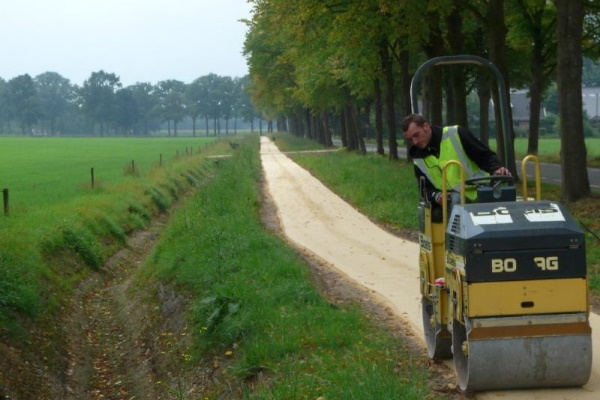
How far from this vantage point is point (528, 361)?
7.07m

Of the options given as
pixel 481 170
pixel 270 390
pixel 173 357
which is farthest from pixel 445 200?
pixel 173 357

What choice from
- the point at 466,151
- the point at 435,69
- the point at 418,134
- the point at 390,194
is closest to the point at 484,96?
the point at 435,69

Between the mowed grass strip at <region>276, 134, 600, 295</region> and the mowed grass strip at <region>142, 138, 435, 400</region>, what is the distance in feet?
10.3

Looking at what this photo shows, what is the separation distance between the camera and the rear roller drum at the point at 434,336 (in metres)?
8.36

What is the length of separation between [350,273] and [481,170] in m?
7.42

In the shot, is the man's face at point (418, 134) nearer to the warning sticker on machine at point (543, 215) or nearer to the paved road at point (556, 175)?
the warning sticker on machine at point (543, 215)

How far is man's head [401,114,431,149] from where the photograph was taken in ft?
26.4

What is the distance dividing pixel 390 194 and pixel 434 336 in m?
18.5

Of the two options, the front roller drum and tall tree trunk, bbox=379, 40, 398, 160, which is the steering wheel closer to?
Result: the front roller drum

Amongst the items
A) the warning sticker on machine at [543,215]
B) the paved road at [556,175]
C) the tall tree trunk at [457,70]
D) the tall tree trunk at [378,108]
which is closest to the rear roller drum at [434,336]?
the warning sticker on machine at [543,215]

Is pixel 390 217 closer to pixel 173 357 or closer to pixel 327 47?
pixel 173 357

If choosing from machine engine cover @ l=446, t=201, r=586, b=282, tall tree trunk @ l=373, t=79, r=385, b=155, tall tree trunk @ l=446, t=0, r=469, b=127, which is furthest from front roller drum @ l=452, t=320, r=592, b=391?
tall tree trunk @ l=373, t=79, r=385, b=155

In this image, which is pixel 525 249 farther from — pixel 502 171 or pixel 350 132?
pixel 350 132

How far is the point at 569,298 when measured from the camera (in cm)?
689
